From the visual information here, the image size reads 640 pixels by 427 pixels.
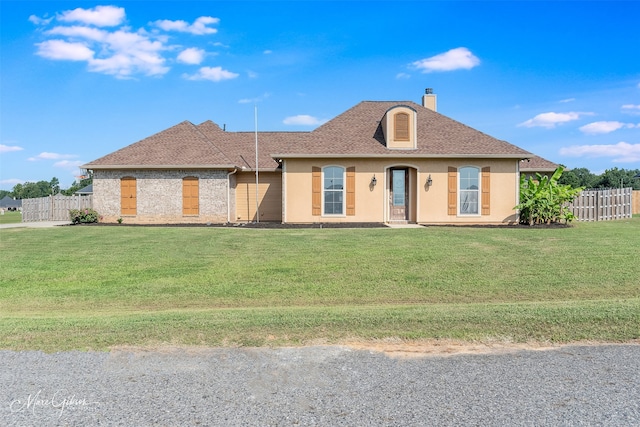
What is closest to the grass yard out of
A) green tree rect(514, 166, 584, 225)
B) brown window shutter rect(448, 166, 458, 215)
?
green tree rect(514, 166, 584, 225)

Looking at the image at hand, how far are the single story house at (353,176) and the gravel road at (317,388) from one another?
Answer: 44.4 feet

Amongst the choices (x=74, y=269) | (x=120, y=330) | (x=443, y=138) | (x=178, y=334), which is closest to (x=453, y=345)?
(x=178, y=334)

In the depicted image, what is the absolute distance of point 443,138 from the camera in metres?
19.2

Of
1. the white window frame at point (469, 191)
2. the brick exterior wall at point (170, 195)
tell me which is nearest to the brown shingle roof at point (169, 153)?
the brick exterior wall at point (170, 195)

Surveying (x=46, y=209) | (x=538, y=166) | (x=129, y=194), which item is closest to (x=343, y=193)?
(x=129, y=194)

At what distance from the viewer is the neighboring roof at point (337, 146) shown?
1814 centimetres

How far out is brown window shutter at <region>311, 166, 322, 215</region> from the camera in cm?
1831

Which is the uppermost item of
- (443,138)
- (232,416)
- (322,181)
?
(443,138)

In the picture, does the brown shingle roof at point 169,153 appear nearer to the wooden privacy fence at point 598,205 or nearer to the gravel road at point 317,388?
the gravel road at point 317,388

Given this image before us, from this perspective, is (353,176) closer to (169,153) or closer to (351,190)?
(351,190)

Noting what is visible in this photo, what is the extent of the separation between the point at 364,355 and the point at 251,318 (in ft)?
6.35

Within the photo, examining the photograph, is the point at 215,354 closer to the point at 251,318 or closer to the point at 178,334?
the point at 178,334

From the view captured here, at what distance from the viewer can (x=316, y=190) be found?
18.4 metres

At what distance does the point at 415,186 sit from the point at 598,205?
11160 millimetres
